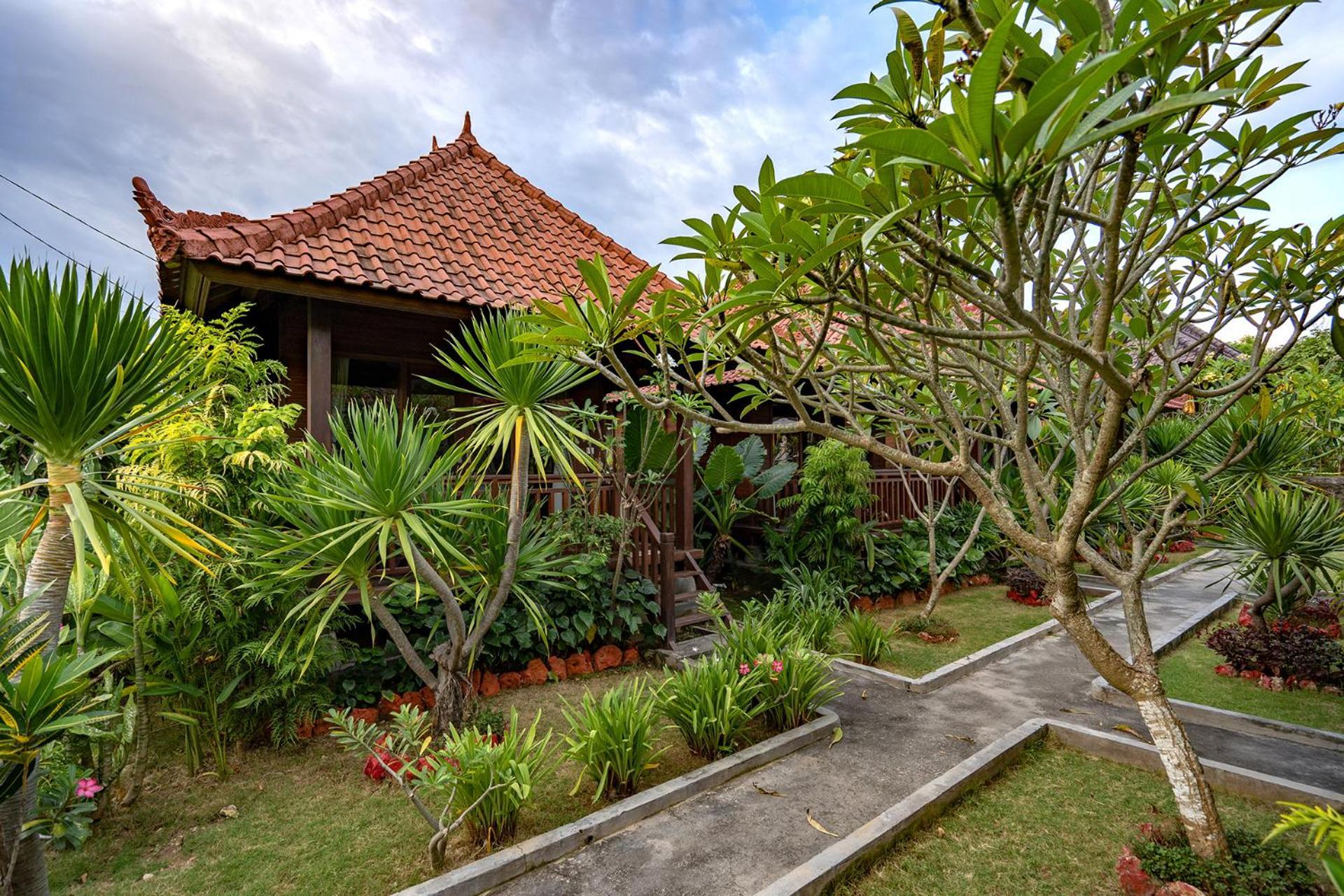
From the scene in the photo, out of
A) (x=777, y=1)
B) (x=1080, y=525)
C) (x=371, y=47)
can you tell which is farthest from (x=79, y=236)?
(x=1080, y=525)

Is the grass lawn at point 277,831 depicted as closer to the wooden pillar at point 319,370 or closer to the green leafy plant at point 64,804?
the green leafy plant at point 64,804

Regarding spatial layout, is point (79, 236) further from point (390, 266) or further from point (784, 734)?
point (784, 734)

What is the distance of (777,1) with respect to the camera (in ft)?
11.8

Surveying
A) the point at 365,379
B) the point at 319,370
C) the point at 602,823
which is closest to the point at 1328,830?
the point at 602,823

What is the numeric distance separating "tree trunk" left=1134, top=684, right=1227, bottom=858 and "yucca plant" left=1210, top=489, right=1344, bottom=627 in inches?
118

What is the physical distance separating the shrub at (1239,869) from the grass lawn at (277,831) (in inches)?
82.8

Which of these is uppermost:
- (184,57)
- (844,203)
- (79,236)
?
(184,57)

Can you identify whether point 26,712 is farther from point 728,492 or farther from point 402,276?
point 728,492

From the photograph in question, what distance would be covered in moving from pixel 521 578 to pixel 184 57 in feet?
27.4

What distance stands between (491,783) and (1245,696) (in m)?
5.55

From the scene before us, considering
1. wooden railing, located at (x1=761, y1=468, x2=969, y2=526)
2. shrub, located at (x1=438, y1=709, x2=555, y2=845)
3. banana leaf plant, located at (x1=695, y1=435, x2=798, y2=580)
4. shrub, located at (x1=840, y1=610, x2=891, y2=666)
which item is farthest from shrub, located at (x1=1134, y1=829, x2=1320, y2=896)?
wooden railing, located at (x1=761, y1=468, x2=969, y2=526)

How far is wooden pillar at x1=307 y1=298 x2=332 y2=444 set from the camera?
Answer: 14.7 ft

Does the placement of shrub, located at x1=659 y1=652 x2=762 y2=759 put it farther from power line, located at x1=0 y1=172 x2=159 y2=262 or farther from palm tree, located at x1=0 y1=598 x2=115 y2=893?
power line, located at x1=0 y1=172 x2=159 y2=262

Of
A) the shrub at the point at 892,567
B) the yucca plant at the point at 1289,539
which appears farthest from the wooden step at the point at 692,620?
the yucca plant at the point at 1289,539
